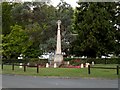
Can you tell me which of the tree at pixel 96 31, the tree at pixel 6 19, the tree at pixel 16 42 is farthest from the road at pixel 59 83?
the tree at pixel 6 19

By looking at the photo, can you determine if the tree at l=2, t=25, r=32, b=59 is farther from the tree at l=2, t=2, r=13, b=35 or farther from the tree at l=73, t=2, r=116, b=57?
the tree at l=73, t=2, r=116, b=57

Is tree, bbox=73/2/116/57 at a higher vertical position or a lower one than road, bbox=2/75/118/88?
higher

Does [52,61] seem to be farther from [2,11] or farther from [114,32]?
[2,11]

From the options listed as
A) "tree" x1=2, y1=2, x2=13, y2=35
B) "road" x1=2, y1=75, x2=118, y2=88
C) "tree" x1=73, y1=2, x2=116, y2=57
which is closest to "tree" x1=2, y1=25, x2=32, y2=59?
"tree" x1=2, y1=2, x2=13, y2=35

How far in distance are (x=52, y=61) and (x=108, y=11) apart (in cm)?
1479

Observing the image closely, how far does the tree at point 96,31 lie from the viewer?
44.6 metres

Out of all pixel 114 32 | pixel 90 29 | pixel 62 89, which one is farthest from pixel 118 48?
pixel 62 89

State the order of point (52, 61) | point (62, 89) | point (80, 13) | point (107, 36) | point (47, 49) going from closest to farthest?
point (62, 89) < point (52, 61) < point (107, 36) < point (80, 13) < point (47, 49)

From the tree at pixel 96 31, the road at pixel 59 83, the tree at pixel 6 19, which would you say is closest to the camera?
the road at pixel 59 83

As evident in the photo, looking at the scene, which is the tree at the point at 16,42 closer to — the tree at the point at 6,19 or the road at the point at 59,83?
the tree at the point at 6,19

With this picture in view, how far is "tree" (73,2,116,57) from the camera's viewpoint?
146 ft

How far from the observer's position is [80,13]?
4831 cm

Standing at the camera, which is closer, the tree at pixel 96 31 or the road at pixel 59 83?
the road at pixel 59 83

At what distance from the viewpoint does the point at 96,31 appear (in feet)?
147
